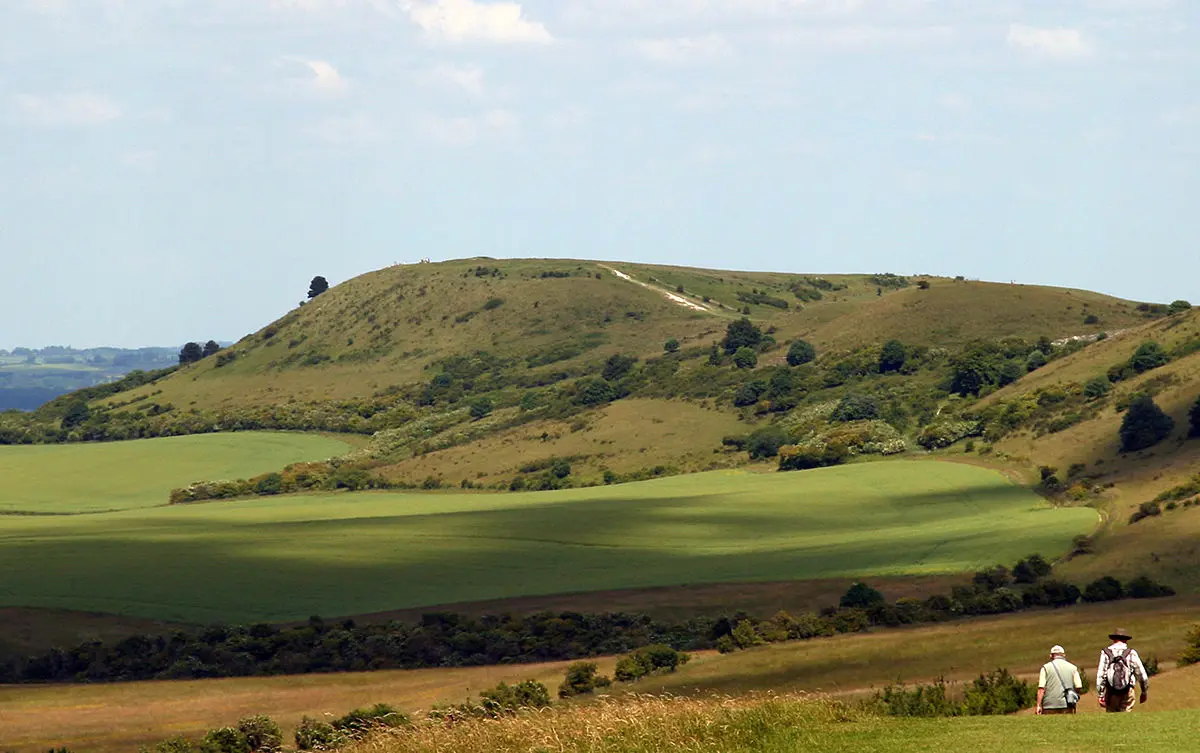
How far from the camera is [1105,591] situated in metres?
67.6

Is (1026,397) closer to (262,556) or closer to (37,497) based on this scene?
(262,556)

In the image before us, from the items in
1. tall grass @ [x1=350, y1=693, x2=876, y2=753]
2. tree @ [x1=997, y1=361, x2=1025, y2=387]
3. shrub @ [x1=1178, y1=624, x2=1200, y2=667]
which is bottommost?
shrub @ [x1=1178, y1=624, x2=1200, y2=667]

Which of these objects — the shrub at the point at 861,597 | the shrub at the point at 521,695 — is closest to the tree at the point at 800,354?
the shrub at the point at 861,597

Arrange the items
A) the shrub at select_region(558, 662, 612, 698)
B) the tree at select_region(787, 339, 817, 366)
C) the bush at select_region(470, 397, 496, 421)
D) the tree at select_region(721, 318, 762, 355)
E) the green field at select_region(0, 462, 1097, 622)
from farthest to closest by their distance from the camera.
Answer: the bush at select_region(470, 397, 496, 421) → the tree at select_region(721, 318, 762, 355) → the tree at select_region(787, 339, 817, 366) → the green field at select_region(0, 462, 1097, 622) → the shrub at select_region(558, 662, 612, 698)

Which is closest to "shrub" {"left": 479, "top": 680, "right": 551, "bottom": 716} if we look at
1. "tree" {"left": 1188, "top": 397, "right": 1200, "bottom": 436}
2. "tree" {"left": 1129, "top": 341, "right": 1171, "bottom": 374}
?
"tree" {"left": 1188, "top": 397, "right": 1200, "bottom": 436}

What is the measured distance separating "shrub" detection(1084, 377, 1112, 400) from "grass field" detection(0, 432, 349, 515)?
281ft

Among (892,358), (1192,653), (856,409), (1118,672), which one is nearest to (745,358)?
(892,358)

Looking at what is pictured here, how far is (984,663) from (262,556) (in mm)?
52480

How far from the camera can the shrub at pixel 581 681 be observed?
55.7 metres

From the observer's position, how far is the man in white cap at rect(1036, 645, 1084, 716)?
3078 centimetres

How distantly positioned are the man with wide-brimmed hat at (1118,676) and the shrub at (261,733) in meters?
24.8

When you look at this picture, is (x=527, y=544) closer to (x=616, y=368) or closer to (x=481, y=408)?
(x=616, y=368)

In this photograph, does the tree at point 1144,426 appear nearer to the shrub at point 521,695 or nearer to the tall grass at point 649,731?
the shrub at point 521,695

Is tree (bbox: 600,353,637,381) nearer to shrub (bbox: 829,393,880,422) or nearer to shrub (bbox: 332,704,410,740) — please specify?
shrub (bbox: 829,393,880,422)
